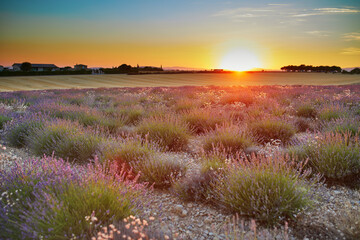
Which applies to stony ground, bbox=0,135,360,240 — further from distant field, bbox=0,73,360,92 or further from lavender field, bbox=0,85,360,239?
distant field, bbox=0,73,360,92

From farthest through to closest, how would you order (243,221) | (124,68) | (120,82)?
(124,68), (120,82), (243,221)

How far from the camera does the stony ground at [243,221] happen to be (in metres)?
2.86

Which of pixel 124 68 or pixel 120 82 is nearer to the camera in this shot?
pixel 120 82

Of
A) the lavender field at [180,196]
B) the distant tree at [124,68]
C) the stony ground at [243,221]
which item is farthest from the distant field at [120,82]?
the stony ground at [243,221]

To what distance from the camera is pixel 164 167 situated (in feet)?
13.7

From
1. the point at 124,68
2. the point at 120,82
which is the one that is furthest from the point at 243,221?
the point at 124,68

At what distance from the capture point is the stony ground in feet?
9.39

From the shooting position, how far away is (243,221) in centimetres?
294

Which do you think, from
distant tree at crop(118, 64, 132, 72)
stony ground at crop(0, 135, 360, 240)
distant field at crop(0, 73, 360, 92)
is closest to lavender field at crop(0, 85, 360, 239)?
stony ground at crop(0, 135, 360, 240)

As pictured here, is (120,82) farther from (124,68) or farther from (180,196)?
(180,196)

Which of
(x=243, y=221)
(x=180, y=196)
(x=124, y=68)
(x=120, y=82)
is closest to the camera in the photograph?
(x=243, y=221)

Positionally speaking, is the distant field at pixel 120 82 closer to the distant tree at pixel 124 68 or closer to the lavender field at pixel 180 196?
the distant tree at pixel 124 68

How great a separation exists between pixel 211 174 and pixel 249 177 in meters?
0.82

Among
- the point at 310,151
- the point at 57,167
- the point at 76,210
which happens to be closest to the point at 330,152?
the point at 310,151
